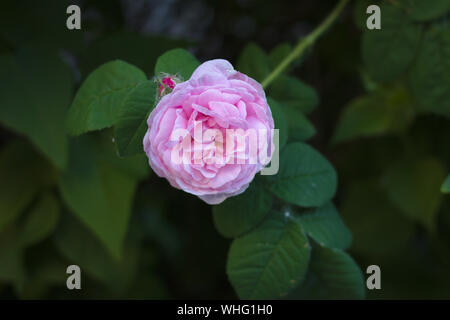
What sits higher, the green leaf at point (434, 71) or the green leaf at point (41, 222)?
the green leaf at point (434, 71)

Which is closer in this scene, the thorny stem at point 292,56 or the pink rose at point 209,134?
the pink rose at point 209,134

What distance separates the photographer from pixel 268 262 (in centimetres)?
60

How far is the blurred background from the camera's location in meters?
0.88

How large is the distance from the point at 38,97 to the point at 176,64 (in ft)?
1.24

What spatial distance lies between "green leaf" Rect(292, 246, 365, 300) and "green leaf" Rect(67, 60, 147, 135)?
0.30 meters

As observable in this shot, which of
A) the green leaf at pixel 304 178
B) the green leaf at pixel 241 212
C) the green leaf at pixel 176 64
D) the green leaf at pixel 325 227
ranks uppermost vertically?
the green leaf at pixel 176 64

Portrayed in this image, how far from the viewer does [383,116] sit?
3.15 ft

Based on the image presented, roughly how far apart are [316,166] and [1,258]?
0.64 meters

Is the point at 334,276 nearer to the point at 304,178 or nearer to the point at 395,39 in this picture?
the point at 304,178

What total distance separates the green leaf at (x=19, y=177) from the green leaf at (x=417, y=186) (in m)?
0.65

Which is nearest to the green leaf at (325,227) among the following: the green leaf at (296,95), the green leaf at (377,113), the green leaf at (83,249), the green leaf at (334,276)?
the green leaf at (334,276)

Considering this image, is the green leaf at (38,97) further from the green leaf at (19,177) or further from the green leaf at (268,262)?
the green leaf at (268,262)

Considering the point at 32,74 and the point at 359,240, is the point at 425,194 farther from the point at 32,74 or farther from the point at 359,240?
the point at 32,74

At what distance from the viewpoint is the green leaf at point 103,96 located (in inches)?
21.4
